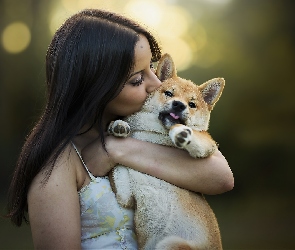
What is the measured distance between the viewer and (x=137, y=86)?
6.33 feet

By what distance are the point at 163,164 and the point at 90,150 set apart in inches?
10.6

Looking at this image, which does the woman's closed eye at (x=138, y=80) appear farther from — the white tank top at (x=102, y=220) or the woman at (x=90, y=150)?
the white tank top at (x=102, y=220)

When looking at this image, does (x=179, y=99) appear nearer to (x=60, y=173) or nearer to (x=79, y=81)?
(x=79, y=81)

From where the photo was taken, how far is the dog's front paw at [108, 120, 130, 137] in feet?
6.37

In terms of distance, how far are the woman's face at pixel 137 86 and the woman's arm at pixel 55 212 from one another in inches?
13.3

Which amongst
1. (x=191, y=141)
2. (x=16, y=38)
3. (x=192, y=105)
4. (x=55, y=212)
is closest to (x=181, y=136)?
(x=191, y=141)

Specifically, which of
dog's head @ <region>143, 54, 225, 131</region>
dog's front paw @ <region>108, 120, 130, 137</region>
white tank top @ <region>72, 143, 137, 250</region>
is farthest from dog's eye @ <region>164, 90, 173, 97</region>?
white tank top @ <region>72, 143, 137, 250</region>

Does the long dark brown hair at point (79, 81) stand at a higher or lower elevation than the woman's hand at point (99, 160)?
higher

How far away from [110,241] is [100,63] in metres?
0.62

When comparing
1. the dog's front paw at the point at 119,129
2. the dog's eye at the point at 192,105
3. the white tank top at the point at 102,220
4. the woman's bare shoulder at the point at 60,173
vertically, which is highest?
the dog's eye at the point at 192,105

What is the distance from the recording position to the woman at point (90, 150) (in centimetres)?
175

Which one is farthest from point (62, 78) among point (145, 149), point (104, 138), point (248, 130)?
point (248, 130)

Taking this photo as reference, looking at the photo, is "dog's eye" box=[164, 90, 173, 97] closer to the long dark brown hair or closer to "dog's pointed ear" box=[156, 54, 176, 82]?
"dog's pointed ear" box=[156, 54, 176, 82]

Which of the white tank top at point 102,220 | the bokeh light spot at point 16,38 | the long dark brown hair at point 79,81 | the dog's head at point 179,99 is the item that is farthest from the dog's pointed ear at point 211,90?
the bokeh light spot at point 16,38
